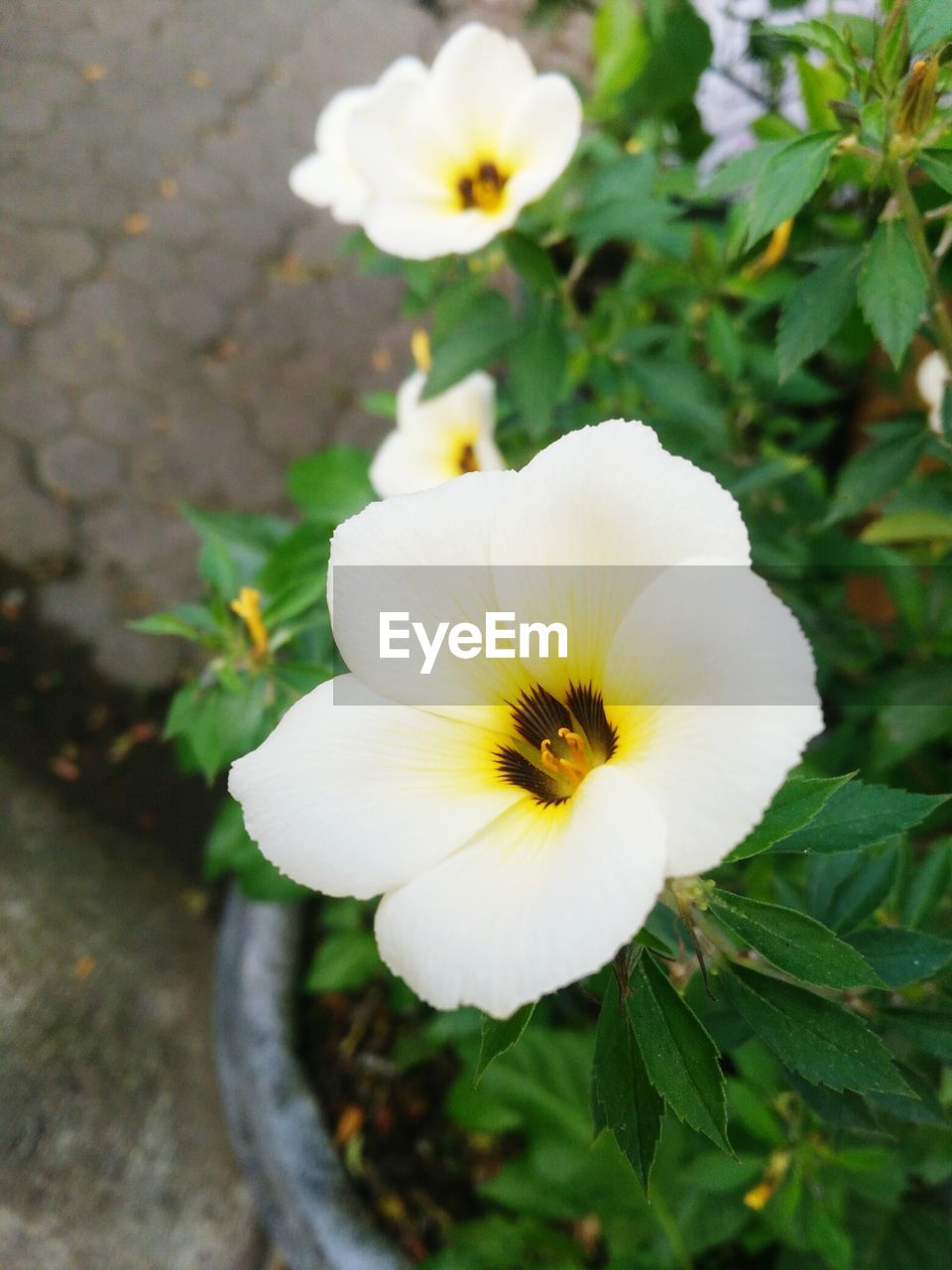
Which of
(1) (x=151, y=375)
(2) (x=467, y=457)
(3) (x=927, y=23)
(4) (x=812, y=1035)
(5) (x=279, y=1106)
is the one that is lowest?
(5) (x=279, y=1106)

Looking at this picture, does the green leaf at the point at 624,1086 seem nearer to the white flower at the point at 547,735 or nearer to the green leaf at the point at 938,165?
the white flower at the point at 547,735

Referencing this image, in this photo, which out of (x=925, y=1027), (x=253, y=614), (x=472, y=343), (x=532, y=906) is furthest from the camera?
(x=472, y=343)

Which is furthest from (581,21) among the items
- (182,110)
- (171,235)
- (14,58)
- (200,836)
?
(200,836)

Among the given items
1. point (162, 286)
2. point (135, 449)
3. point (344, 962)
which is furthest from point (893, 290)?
point (162, 286)

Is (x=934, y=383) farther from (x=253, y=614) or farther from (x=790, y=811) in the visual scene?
(x=253, y=614)

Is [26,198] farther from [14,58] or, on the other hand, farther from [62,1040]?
[62,1040]

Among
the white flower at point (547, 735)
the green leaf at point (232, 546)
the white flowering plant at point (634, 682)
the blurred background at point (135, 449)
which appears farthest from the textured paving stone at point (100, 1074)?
the white flower at point (547, 735)

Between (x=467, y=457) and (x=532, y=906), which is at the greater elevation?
(x=532, y=906)
